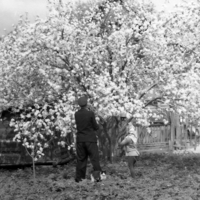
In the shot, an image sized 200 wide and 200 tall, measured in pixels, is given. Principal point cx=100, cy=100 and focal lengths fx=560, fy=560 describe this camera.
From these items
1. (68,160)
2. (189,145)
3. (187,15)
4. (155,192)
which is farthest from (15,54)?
(189,145)

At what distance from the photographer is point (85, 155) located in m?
12.2

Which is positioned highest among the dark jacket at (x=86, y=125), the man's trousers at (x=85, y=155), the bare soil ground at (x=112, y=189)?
the dark jacket at (x=86, y=125)

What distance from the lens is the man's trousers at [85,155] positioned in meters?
12.0

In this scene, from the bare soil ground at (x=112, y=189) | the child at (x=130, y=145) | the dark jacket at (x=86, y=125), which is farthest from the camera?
the child at (x=130, y=145)

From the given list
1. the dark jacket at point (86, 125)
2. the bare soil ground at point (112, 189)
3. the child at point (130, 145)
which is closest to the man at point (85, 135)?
the dark jacket at point (86, 125)

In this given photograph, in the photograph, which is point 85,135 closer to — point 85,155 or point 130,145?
point 85,155

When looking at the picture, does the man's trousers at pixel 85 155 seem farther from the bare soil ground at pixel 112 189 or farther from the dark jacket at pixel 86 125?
the bare soil ground at pixel 112 189

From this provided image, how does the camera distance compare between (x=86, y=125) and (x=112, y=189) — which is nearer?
(x=112, y=189)

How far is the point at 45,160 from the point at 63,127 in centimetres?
258

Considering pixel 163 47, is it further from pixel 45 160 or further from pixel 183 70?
pixel 45 160

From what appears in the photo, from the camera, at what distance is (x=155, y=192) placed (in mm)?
10000

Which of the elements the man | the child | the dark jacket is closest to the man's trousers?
the man

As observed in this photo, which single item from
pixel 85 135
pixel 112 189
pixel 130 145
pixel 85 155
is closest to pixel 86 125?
pixel 85 135

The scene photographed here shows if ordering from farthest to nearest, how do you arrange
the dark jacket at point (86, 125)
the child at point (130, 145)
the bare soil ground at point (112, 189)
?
the child at point (130, 145) → the dark jacket at point (86, 125) → the bare soil ground at point (112, 189)
